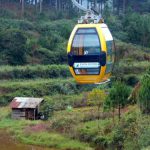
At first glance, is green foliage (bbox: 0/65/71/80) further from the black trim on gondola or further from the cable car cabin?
the black trim on gondola

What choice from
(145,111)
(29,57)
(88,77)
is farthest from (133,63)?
(88,77)

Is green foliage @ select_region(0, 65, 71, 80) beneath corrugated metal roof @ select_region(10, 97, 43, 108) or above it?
above

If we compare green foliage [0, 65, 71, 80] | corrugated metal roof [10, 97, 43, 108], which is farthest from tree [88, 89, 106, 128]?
Answer: green foliage [0, 65, 71, 80]

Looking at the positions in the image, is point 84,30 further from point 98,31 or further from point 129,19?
point 129,19

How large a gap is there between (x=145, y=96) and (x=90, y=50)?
261 inches

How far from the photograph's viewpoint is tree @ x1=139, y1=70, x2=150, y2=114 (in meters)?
20.7

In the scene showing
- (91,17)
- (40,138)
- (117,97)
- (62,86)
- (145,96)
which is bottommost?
(40,138)

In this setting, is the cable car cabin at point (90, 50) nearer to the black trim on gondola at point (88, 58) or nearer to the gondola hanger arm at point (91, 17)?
the black trim on gondola at point (88, 58)

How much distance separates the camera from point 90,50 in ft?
48.8

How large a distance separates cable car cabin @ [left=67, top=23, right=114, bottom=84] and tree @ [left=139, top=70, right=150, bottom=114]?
565 cm

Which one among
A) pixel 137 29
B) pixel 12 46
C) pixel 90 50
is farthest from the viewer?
pixel 137 29

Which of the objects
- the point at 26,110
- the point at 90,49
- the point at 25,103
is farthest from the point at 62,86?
the point at 90,49

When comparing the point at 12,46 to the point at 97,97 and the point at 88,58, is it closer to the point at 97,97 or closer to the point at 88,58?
the point at 97,97

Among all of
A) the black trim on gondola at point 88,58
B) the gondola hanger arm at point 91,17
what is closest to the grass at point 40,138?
the black trim on gondola at point 88,58
